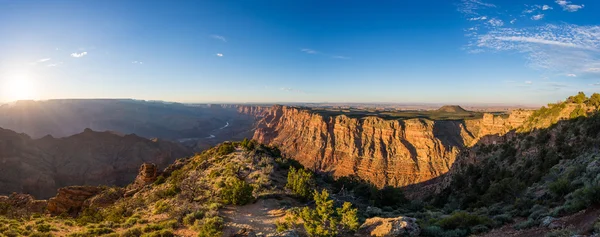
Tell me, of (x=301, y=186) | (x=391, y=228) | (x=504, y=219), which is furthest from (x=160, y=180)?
(x=504, y=219)

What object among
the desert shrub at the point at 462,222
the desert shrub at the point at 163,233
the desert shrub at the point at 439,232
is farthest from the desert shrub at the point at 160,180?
the desert shrub at the point at 462,222

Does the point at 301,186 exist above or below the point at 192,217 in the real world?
above

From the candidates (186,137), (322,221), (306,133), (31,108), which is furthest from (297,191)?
(31,108)

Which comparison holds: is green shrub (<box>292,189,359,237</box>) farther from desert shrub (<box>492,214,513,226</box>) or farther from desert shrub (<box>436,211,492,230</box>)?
desert shrub (<box>492,214,513,226</box>)

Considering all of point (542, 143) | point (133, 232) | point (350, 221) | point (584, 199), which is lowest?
point (133, 232)

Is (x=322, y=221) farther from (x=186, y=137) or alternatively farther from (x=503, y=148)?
(x=186, y=137)

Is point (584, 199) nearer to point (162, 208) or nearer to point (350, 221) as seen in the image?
point (350, 221)
